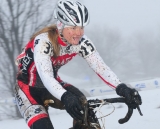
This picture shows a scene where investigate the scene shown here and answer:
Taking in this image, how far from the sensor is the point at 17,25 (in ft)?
49.2

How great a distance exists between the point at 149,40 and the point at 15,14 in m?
73.3

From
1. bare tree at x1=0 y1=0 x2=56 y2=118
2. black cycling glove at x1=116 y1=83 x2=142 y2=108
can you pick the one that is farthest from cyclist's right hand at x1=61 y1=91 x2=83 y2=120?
bare tree at x1=0 y1=0 x2=56 y2=118

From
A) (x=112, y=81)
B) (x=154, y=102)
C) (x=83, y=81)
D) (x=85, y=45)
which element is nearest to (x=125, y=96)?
(x=112, y=81)

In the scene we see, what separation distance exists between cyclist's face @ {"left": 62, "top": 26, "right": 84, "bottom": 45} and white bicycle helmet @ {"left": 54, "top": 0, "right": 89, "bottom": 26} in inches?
2.4

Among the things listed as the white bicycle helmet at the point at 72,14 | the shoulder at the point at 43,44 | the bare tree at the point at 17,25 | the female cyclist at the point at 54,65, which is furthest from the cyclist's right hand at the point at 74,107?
the bare tree at the point at 17,25

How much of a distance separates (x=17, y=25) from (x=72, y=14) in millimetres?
11659

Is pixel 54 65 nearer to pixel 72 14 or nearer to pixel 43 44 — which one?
pixel 43 44

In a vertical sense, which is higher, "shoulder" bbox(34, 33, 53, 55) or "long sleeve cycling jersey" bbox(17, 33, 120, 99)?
"shoulder" bbox(34, 33, 53, 55)

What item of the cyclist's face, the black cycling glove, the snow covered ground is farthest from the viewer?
the snow covered ground

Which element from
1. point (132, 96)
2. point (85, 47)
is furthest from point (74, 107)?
point (85, 47)

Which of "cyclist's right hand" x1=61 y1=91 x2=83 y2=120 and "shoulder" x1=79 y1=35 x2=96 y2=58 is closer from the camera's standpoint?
"cyclist's right hand" x1=61 y1=91 x2=83 y2=120

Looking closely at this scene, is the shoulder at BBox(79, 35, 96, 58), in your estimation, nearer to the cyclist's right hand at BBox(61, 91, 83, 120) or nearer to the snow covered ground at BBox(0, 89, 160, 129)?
the cyclist's right hand at BBox(61, 91, 83, 120)

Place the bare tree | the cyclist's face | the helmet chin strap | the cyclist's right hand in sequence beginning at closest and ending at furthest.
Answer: the cyclist's right hand, the cyclist's face, the helmet chin strap, the bare tree

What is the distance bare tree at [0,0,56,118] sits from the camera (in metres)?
14.9
